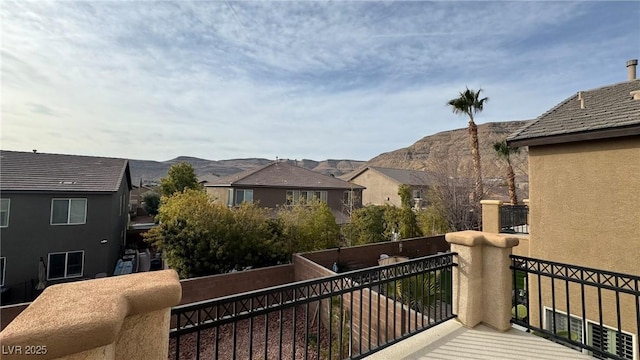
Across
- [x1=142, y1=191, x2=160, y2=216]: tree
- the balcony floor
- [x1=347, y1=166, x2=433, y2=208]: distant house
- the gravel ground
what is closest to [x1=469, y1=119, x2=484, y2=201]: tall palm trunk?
[x1=347, y1=166, x2=433, y2=208]: distant house

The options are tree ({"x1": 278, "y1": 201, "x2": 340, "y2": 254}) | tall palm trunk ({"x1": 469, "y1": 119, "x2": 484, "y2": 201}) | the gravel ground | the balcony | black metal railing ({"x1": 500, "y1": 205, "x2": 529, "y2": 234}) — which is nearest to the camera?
the balcony

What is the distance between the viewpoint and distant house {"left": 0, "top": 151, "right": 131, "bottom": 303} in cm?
1194

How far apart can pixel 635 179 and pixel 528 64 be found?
22.9 ft

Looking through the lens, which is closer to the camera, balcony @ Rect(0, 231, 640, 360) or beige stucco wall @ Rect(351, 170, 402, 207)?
balcony @ Rect(0, 231, 640, 360)

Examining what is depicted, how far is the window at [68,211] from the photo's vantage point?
12845 mm

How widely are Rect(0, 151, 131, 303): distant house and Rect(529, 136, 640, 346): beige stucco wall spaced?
17.4 meters

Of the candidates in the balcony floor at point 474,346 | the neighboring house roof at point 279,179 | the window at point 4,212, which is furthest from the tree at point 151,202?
the balcony floor at point 474,346

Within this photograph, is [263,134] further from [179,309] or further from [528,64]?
[179,309]

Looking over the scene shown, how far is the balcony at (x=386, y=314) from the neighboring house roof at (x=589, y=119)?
354 cm

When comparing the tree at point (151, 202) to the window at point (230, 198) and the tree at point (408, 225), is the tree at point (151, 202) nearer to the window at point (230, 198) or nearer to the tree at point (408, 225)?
the window at point (230, 198)

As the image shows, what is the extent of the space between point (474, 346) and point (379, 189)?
32.5m

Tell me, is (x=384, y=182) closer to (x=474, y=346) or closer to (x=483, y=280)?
(x=483, y=280)

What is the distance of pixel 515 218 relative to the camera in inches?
482

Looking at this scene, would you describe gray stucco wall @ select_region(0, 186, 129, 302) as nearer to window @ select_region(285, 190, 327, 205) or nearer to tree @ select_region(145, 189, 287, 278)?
tree @ select_region(145, 189, 287, 278)
